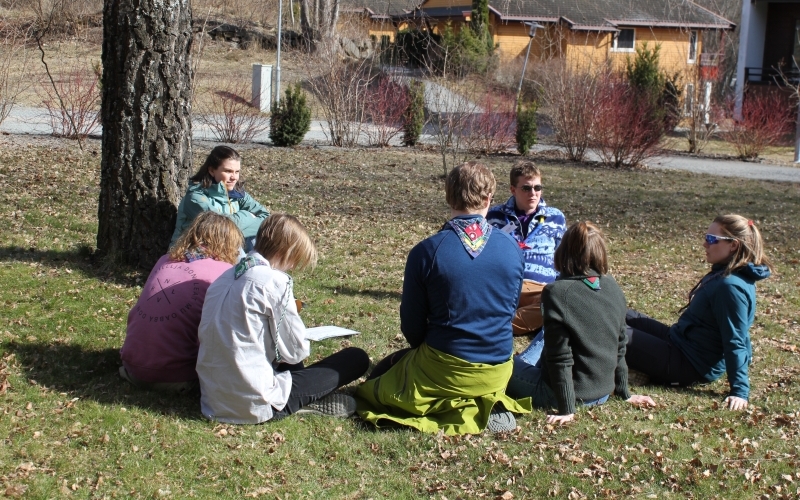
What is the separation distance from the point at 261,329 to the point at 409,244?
5.08 metres

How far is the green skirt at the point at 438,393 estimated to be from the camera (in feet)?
13.3

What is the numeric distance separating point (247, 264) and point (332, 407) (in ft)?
3.07

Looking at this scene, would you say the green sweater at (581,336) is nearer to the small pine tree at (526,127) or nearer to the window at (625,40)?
the small pine tree at (526,127)

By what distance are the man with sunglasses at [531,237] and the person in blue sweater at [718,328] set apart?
3.18 feet

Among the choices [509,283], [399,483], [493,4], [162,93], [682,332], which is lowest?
[399,483]

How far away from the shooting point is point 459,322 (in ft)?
13.1

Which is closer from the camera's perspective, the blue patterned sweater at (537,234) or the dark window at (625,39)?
the blue patterned sweater at (537,234)

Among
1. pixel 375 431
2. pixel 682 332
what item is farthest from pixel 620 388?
pixel 375 431

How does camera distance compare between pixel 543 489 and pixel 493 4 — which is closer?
pixel 543 489

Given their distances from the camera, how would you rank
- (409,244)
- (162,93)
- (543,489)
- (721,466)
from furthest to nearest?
(409,244) < (162,93) < (721,466) < (543,489)

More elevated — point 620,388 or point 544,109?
point 544,109

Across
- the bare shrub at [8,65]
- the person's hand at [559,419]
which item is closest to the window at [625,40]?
the bare shrub at [8,65]

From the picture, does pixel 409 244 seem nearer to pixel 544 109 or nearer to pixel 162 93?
pixel 162 93

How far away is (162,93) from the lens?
627 centimetres
